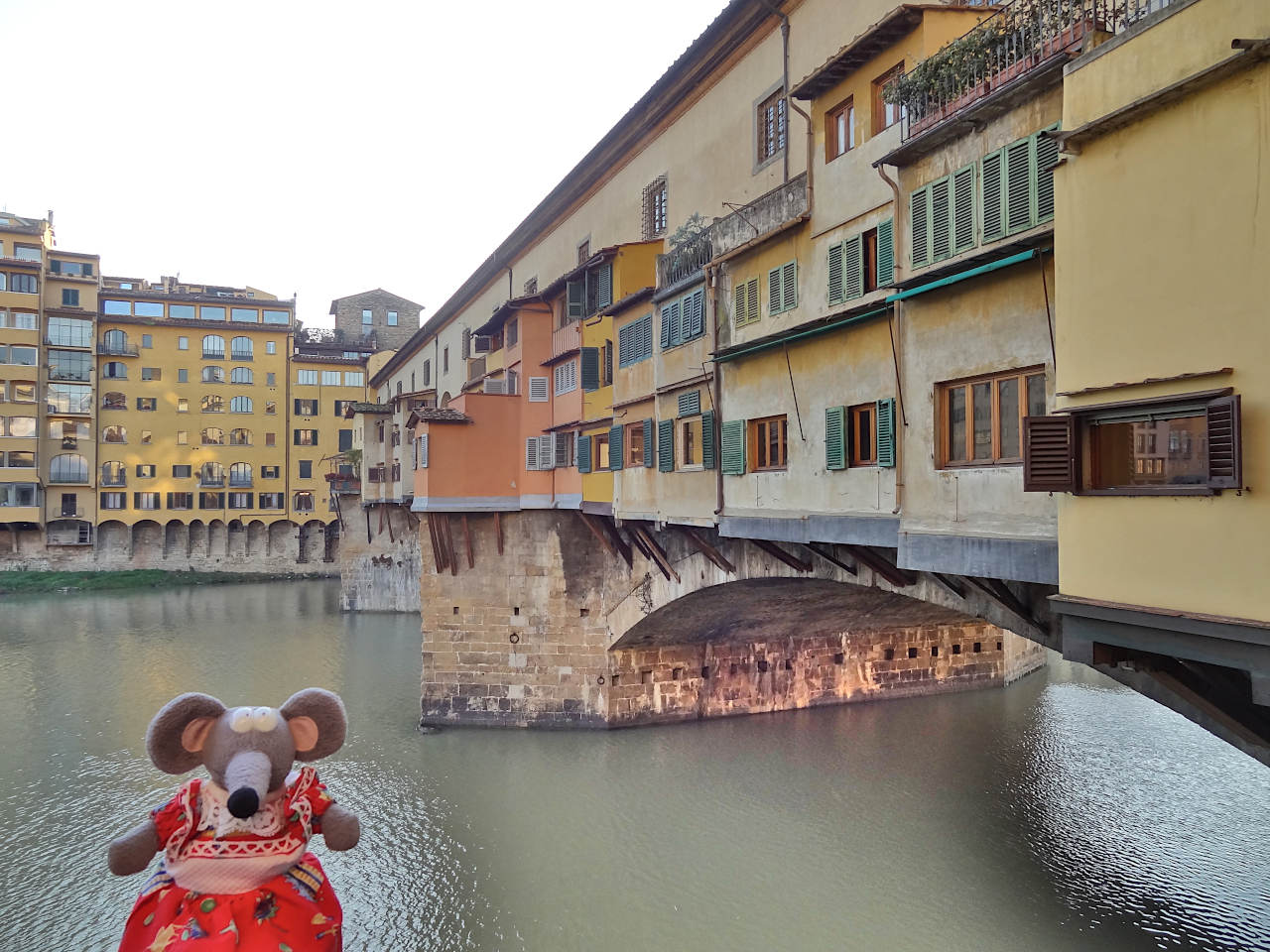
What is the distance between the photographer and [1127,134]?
19.1 ft

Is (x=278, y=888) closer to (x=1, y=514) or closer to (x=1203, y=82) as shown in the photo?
(x=1203, y=82)

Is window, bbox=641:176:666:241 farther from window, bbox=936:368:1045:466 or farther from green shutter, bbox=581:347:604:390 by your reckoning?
window, bbox=936:368:1045:466

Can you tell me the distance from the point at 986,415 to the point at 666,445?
716 centimetres

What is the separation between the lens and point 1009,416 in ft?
25.8

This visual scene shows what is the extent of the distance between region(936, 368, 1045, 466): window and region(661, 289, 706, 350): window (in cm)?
554

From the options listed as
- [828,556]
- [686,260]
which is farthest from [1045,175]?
[686,260]

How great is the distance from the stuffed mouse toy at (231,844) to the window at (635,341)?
33.7 ft

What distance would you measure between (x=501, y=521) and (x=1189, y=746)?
14996 millimetres

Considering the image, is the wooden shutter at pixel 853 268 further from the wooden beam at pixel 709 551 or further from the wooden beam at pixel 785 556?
the wooden beam at pixel 709 551

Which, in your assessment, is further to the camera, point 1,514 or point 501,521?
point 1,514

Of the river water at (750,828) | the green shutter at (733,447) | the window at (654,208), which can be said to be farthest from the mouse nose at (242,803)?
the window at (654,208)

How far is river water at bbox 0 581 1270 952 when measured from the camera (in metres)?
11.6

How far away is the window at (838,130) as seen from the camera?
416 inches

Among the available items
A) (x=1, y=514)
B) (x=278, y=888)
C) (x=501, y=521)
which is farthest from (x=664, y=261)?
(x=1, y=514)
